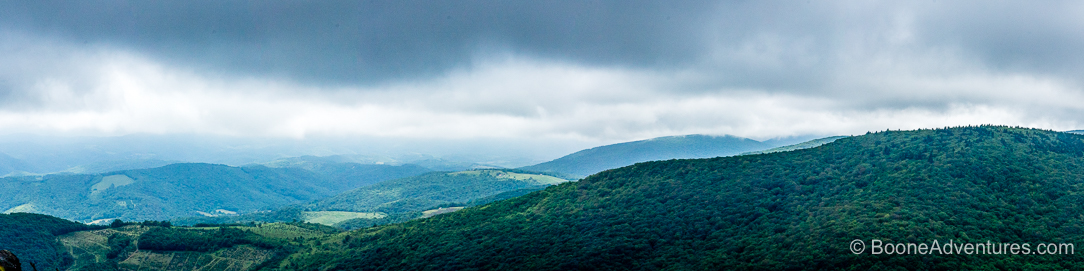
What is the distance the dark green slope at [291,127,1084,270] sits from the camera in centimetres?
8819

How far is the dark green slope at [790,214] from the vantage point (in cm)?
8819

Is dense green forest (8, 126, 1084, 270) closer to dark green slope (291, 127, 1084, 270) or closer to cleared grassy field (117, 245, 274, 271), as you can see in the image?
dark green slope (291, 127, 1084, 270)

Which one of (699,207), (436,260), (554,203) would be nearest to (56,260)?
(436,260)

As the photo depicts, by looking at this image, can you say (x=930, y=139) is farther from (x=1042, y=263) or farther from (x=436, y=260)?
(x=436, y=260)

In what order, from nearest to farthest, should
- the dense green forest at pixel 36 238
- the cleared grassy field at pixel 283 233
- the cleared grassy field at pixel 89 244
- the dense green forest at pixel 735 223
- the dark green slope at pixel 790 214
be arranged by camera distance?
the dark green slope at pixel 790 214, the dense green forest at pixel 735 223, the dense green forest at pixel 36 238, the cleared grassy field at pixel 89 244, the cleared grassy field at pixel 283 233

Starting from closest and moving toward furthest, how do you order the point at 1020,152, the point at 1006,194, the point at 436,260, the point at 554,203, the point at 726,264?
the point at 726,264 → the point at 1006,194 → the point at 1020,152 → the point at 436,260 → the point at 554,203

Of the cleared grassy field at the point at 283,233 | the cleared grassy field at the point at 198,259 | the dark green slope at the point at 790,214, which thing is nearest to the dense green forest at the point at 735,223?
the dark green slope at the point at 790,214

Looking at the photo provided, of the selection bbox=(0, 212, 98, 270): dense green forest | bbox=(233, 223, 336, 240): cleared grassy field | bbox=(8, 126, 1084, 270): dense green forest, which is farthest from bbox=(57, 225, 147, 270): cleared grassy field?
bbox=(233, 223, 336, 240): cleared grassy field

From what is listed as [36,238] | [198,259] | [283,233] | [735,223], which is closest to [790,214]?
[735,223]

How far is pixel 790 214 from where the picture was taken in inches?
4363

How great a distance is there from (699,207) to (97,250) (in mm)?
170656

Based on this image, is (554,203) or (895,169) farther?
(554,203)

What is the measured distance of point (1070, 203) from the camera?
94.3 m

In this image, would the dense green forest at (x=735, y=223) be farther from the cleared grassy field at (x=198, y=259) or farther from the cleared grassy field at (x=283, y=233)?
the cleared grassy field at (x=283, y=233)
